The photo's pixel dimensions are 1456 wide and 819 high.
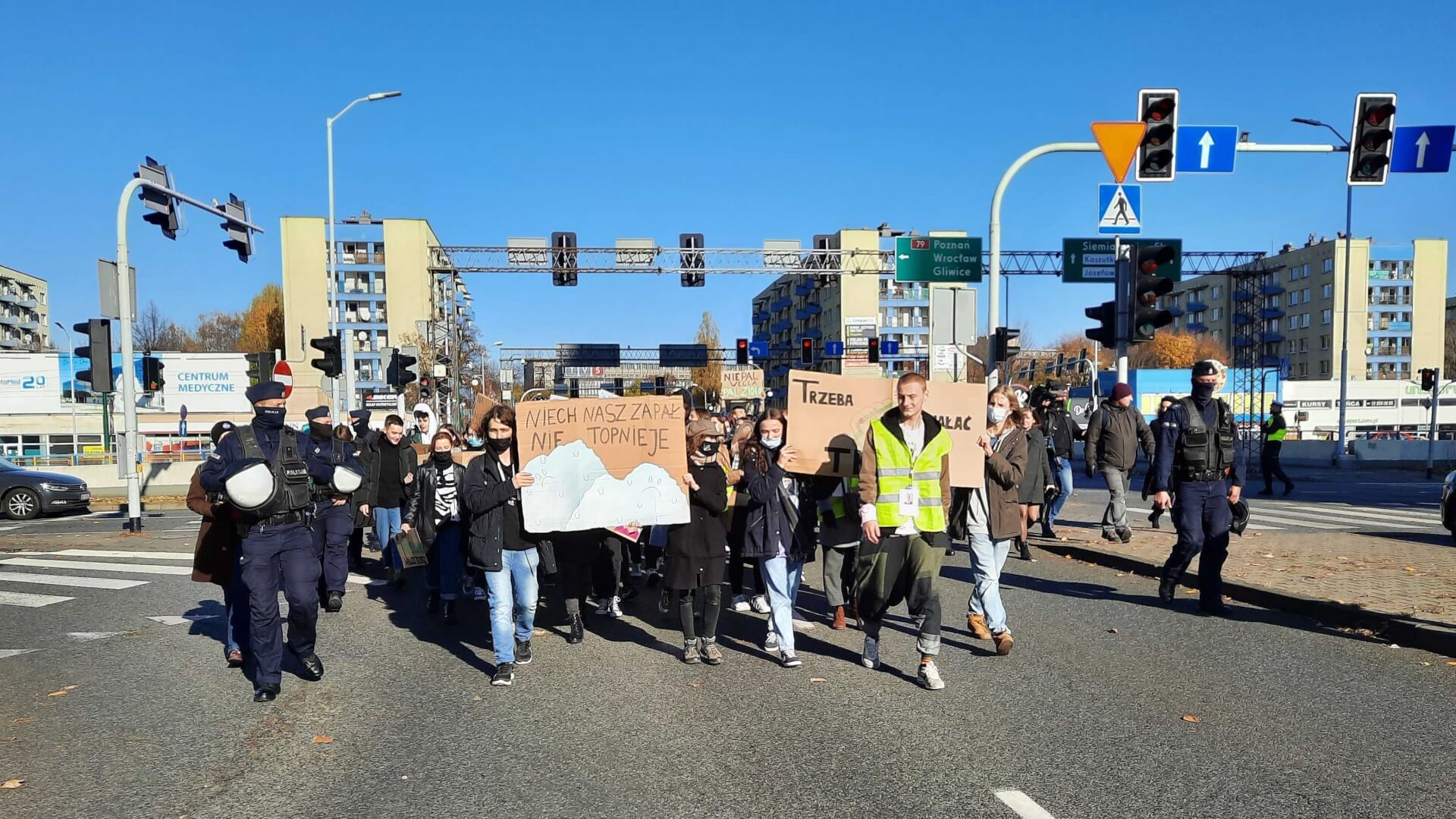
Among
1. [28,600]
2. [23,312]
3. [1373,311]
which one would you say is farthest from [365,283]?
[1373,311]

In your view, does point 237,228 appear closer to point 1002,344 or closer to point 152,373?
point 152,373

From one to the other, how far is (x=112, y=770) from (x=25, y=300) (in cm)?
12309

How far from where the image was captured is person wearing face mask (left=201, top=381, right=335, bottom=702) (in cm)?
612

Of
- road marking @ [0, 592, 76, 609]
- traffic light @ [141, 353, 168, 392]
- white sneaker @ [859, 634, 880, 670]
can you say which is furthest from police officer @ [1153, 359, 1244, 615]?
traffic light @ [141, 353, 168, 392]

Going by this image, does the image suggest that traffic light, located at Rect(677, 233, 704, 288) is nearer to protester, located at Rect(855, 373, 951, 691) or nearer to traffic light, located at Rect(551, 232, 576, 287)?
traffic light, located at Rect(551, 232, 576, 287)

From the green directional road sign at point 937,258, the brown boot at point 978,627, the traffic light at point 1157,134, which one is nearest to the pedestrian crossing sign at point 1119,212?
the traffic light at point 1157,134

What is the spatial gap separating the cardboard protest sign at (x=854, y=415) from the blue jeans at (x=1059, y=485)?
6.22 metres

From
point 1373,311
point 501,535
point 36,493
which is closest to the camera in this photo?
point 501,535

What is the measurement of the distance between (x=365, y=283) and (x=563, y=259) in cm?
4396

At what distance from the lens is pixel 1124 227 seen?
12789 mm

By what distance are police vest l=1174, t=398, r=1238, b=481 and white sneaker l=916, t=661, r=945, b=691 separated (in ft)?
10.9

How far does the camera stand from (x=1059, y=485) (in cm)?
1384

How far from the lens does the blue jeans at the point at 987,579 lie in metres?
7.12

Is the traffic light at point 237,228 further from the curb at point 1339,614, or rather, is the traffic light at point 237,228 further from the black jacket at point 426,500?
the curb at point 1339,614
